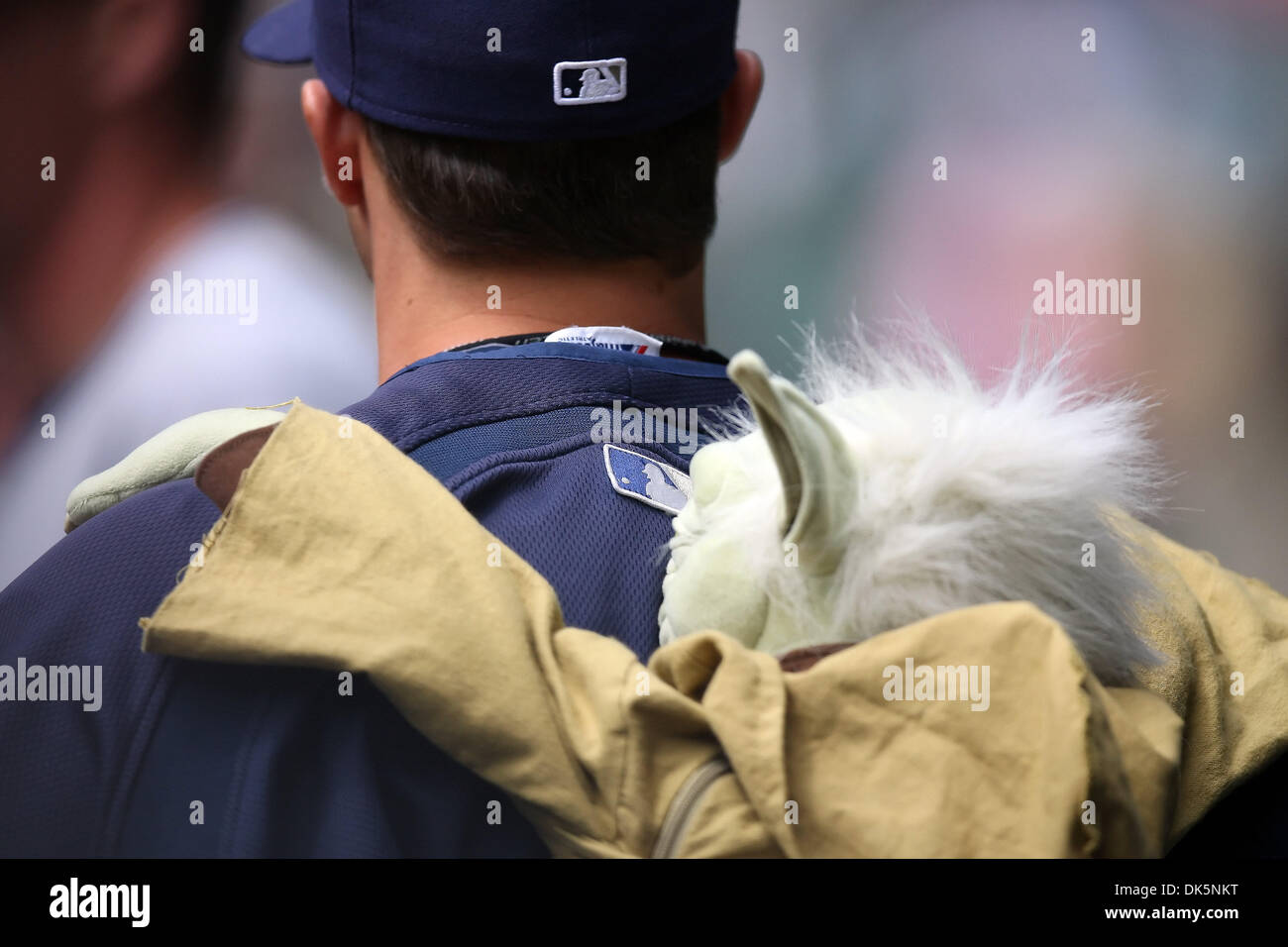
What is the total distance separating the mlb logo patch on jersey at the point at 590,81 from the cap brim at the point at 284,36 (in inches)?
17.8

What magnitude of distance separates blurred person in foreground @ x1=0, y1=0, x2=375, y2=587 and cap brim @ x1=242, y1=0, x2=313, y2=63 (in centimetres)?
60

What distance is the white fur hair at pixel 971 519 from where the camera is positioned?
56cm

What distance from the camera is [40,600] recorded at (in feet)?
2.23

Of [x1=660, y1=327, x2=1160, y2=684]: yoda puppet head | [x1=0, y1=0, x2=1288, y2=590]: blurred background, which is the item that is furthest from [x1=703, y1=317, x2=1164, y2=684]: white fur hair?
[x1=0, y1=0, x2=1288, y2=590]: blurred background

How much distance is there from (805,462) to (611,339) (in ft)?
1.28

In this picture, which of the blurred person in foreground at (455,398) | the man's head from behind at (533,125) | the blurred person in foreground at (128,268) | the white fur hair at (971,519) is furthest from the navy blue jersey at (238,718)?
the blurred person in foreground at (128,268)

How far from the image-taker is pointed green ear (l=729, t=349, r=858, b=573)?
479mm

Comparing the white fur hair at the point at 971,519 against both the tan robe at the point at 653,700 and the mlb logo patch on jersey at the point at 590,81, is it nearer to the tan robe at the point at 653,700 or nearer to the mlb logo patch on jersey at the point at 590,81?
the tan robe at the point at 653,700

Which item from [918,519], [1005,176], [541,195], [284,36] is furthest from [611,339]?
[1005,176]

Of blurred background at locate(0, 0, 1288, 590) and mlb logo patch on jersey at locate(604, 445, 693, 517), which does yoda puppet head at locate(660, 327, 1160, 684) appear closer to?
mlb logo patch on jersey at locate(604, 445, 693, 517)

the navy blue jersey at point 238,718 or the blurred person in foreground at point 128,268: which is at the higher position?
the blurred person in foreground at point 128,268

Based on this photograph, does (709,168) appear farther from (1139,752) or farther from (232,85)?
(232,85)
